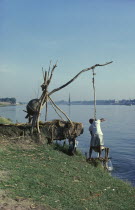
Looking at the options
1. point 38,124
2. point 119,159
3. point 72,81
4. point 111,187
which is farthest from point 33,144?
point 119,159

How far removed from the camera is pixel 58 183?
30.7ft

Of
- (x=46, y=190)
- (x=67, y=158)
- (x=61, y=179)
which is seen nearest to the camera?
(x=46, y=190)

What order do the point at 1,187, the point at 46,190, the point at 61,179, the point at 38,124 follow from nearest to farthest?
1. the point at 1,187
2. the point at 46,190
3. the point at 61,179
4. the point at 38,124

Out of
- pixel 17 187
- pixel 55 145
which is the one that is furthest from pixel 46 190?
pixel 55 145

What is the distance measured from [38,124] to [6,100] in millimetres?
184045

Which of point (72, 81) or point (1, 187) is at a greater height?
point (72, 81)

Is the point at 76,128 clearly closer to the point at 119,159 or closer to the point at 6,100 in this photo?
the point at 119,159

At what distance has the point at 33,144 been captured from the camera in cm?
1425

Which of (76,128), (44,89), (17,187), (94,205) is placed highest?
(44,89)

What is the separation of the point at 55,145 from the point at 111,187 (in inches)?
207

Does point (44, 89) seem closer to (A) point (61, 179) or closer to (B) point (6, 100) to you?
(A) point (61, 179)

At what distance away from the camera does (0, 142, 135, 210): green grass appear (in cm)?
800

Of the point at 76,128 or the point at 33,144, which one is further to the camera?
the point at 76,128

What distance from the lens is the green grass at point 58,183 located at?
8005 millimetres
